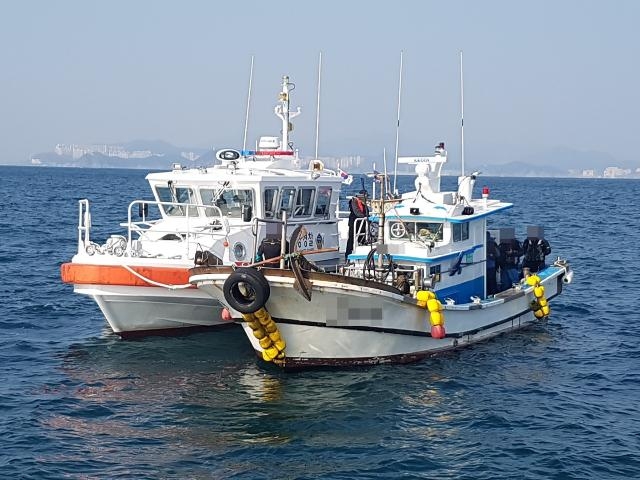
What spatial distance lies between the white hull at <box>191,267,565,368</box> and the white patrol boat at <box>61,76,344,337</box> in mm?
1552

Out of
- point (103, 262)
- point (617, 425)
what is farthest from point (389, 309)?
point (103, 262)

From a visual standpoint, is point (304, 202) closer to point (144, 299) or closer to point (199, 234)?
point (199, 234)

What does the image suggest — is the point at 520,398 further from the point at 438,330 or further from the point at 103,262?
the point at 103,262

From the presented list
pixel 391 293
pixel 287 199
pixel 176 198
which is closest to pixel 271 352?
pixel 391 293

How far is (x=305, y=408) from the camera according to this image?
14.7 metres

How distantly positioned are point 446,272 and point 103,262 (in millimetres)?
7126

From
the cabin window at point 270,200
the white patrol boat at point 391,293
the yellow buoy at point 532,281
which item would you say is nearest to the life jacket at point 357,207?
the white patrol boat at point 391,293

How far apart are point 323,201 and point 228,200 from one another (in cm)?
284

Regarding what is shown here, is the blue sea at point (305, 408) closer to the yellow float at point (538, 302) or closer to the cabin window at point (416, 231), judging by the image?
the yellow float at point (538, 302)

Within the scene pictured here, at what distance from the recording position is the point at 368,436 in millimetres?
13625

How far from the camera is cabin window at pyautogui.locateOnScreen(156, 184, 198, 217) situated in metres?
20.6

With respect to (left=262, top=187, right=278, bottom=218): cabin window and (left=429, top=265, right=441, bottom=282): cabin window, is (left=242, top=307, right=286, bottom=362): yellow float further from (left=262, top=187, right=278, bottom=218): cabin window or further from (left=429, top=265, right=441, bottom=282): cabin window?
(left=262, top=187, right=278, bottom=218): cabin window

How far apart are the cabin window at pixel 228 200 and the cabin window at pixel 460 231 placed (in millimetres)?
4682

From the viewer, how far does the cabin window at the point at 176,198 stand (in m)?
20.6
